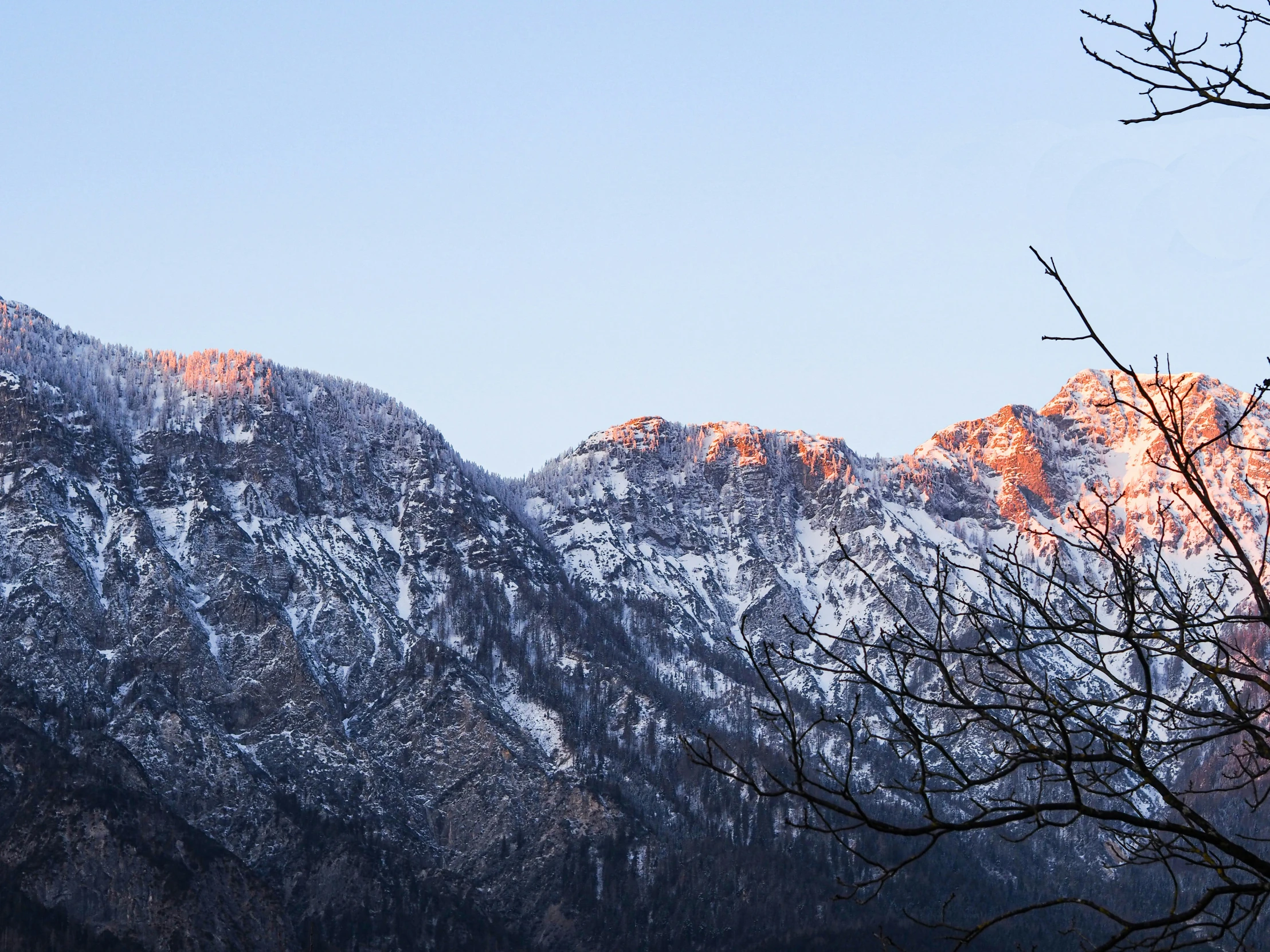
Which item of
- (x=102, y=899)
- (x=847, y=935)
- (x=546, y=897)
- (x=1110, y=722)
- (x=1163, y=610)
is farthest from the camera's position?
(x=546, y=897)

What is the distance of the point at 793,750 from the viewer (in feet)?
21.3

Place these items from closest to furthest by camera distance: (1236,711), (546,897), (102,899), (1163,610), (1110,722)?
(1236,711) → (1163,610) → (1110,722) → (102,899) → (546,897)

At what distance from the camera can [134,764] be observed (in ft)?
617

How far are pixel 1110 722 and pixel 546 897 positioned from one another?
199 m

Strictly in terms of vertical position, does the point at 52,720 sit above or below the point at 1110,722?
above

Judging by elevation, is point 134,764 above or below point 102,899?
above

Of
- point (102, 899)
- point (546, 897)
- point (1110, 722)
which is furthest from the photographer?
point (546, 897)

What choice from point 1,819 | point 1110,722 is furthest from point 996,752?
point 1,819

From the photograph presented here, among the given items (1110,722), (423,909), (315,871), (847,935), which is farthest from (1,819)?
(1110,722)

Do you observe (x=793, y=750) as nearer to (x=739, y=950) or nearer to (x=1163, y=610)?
(x=1163, y=610)

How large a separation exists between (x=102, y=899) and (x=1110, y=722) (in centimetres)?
17116

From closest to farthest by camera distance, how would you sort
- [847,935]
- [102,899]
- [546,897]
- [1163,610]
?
[1163,610] < [102,899] < [847,935] < [546,897]

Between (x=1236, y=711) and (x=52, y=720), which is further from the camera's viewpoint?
(x=52, y=720)

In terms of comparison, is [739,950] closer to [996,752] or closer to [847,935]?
[847,935]
